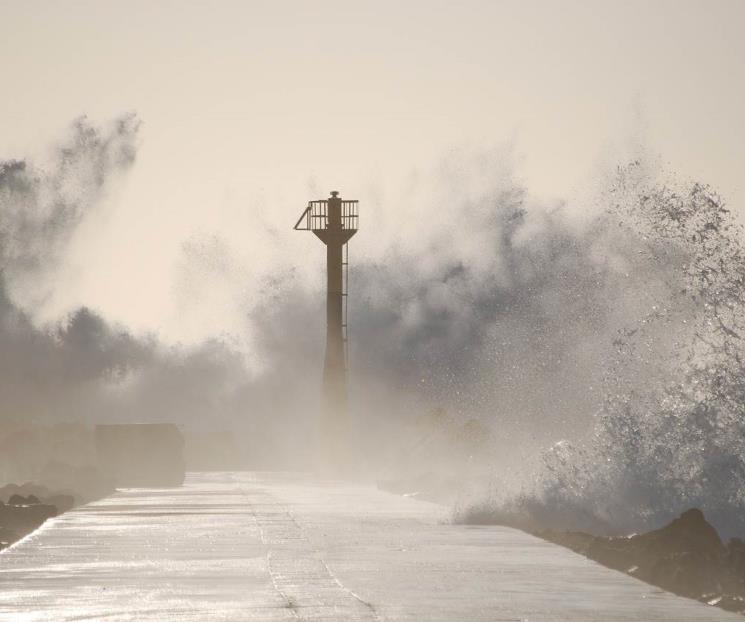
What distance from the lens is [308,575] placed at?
88.8 feet

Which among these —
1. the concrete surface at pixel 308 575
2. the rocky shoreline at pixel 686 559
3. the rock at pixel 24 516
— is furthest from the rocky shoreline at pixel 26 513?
the rocky shoreline at pixel 686 559

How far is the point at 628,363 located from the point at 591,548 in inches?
854

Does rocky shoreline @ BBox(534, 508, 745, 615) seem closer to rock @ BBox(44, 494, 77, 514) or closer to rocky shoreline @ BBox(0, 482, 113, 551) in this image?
rocky shoreline @ BBox(0, 482, 113, 551)

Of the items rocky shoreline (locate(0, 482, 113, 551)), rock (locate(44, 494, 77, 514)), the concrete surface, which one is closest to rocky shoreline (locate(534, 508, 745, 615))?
the concrete surface

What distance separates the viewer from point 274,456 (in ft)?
484

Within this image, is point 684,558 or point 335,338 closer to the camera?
point 684,558

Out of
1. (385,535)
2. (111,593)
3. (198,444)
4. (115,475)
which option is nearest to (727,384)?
(385,535)

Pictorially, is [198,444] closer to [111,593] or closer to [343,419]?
[343,419]

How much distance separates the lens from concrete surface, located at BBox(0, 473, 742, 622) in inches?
850

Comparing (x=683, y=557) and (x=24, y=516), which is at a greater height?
(x=24, y=516)

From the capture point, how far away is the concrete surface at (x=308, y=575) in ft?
70.8

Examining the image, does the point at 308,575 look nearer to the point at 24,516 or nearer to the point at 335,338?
the point at 24,516

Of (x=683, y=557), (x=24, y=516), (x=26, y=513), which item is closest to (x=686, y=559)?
(x=683, y=557)

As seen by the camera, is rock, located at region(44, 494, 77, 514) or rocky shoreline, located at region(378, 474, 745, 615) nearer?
rocky shoreline, located at region(378, 474, 745, 615)
